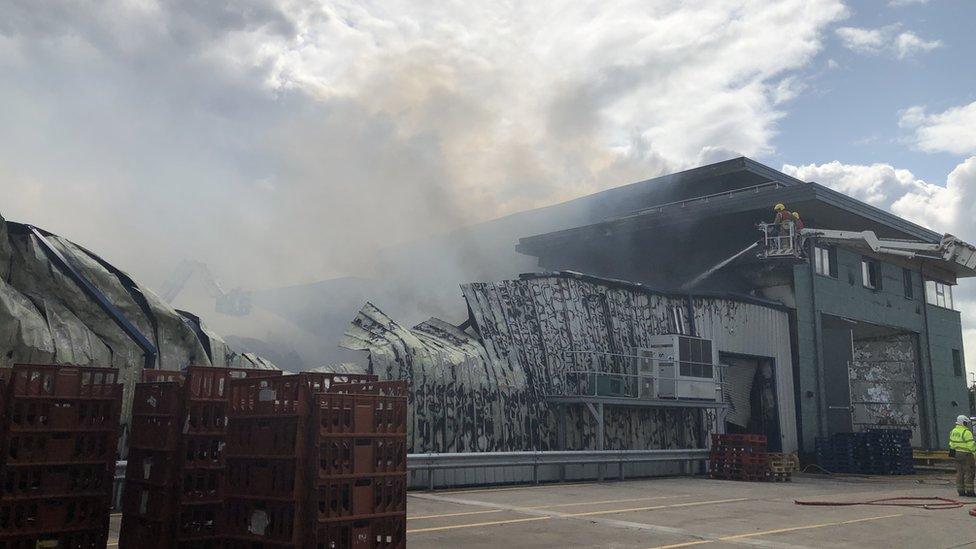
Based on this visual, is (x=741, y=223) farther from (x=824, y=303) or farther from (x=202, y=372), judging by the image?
(x=202, y=372)

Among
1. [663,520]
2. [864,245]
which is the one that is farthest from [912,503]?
[864,245]

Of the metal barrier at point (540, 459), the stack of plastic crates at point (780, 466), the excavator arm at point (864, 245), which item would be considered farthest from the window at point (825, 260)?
the metal barrier at point (540, 459)

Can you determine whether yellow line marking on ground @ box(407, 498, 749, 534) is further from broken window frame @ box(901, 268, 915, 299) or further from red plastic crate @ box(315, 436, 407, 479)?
broken window frame @ box(901, 268, 915, 299)

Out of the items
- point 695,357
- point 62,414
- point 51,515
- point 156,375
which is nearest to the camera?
point 51,515

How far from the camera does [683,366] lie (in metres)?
22.0

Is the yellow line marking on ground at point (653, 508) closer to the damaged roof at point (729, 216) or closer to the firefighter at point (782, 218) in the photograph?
the firefighter at point (782, 218)

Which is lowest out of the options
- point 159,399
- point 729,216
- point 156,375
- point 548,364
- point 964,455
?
point 964,455

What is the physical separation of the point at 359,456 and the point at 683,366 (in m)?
17.0

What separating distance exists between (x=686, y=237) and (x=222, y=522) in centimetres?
2693

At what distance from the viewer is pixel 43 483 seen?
6836 mm

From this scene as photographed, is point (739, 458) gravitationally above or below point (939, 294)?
below

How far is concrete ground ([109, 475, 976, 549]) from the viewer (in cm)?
952

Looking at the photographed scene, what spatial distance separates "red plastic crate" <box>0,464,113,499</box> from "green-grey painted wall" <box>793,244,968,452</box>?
25.1 m

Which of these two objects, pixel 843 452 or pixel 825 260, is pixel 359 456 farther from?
pixel 825 260
